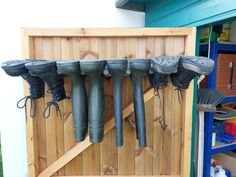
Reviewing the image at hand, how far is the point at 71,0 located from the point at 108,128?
87 cm

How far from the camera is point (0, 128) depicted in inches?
51.4

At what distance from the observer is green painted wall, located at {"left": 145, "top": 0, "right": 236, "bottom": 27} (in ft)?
2.81

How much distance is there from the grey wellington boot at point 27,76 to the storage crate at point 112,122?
0.09 metres

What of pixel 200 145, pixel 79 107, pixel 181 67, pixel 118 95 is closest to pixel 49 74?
pixel 79 107

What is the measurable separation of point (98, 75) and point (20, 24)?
0.77 meters

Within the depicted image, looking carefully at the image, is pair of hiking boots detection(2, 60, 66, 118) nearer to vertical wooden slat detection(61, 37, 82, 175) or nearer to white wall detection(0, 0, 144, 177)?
vertical wooden slat detection(61, 37, 82, 175)

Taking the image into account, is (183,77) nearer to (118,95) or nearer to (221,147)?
(118,95)

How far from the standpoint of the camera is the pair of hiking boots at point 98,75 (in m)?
0.76

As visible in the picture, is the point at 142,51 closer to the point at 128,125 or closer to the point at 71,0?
the point at 128,125

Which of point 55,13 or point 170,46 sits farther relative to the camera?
point 55,13

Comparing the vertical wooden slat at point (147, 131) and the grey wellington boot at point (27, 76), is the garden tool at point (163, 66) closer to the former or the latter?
the vertical wooden slat at point (147, 131)

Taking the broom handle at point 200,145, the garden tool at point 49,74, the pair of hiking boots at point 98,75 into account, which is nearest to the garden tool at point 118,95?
the pair of hiking boots at point 98,75

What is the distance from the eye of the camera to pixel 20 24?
1.27 meters

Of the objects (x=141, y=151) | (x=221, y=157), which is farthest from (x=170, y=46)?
(x=221, y=157)
